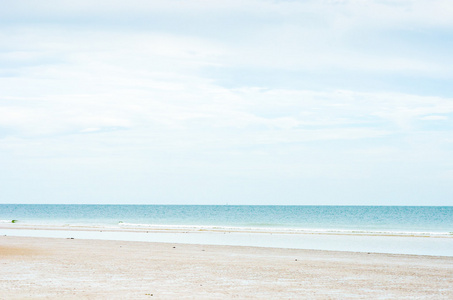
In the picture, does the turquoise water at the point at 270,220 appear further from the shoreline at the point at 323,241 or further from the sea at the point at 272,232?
the shoreline at the point at 323,241

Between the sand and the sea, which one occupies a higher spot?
the sand

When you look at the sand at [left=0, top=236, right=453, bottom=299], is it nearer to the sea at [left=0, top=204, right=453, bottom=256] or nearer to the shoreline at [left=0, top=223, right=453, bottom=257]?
the shoreline at [left=0, top=223, right=453, bottom=257]

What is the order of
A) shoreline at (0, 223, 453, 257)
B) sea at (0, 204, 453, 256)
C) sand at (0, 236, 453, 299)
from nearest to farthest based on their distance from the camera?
1. sand at (0, 236, 453, 299)
2. shoreline at (0, 223, 453, 257)
3. sea at (0, 204, 453, 256)

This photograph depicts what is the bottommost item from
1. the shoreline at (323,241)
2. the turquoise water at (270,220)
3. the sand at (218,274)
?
the turquoise water at (270,220)

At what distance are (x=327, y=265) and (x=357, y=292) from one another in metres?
5.68

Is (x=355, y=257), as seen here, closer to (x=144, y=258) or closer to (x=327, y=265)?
(x=327, y=265)

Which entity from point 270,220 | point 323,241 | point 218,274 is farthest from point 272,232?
point 270,220

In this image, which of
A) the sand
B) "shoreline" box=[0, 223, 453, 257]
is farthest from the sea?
the sand

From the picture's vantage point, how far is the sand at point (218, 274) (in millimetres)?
12930

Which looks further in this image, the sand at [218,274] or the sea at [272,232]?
the sea at [272,232]

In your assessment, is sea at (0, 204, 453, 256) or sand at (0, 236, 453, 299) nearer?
sand at (0, 236, 453, 299)

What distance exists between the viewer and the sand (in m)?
12.9

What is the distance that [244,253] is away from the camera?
77.3 feet

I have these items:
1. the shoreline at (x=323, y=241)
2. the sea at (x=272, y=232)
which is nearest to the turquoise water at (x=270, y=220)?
the sea at (x=272, y=232)
